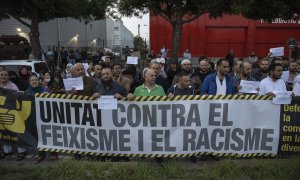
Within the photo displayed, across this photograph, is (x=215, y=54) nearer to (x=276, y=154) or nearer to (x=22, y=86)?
(x=22, y=86)

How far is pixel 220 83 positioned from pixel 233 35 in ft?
79.8

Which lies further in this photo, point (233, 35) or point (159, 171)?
point (233, 35)

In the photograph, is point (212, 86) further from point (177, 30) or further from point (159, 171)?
point (177, 30)

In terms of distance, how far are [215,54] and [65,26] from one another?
1867cm

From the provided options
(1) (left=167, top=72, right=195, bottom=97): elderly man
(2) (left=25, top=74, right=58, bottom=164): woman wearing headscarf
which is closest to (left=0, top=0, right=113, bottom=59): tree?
(2) (left=25, top=74, right=58, bottom=164): woman wearing headscarf

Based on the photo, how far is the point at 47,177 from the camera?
5.75 meters

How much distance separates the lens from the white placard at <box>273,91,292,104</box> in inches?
237

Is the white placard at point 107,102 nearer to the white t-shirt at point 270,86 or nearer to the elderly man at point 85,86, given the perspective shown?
the elderly man at point 85,86

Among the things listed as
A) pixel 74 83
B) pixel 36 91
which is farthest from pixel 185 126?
pixel 36 91

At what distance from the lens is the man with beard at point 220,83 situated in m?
6.38

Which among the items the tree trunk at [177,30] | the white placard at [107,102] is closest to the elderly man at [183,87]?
the white placard at [107,102]

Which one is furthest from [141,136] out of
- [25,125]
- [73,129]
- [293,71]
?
[293,71]

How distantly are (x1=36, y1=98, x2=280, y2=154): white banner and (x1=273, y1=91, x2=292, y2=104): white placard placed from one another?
12 centimetres

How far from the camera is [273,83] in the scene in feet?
21.6
